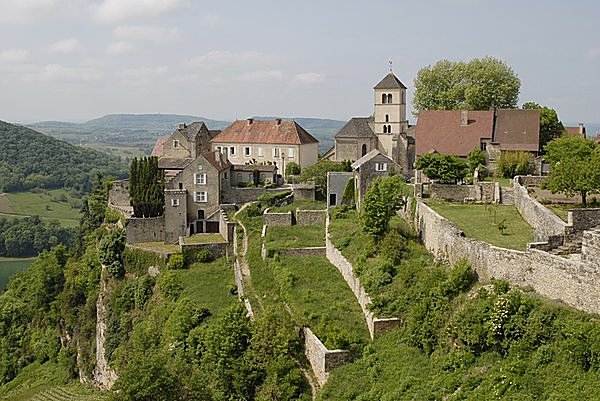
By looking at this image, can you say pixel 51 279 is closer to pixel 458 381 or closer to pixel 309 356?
pixel 309 356

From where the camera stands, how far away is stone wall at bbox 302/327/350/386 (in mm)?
26812

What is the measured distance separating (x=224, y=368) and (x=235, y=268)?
12.0m

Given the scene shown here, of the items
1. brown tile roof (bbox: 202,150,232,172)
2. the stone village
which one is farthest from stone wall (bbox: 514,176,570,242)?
brown tile roof (bbox: 202,150,232,172)

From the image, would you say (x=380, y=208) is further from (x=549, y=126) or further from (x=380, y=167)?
(x=549, y=126)

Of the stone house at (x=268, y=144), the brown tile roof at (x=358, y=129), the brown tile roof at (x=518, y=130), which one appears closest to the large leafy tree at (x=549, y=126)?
the brown tile roof at (x=518, y=130)

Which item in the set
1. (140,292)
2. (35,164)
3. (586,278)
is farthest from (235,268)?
(35,164)

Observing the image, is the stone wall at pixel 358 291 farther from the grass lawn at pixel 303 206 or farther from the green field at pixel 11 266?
the green field at pixel 11 266

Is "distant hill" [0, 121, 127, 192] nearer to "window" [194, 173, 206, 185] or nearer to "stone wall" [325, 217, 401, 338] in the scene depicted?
"window" [194, 173, 206, 185]

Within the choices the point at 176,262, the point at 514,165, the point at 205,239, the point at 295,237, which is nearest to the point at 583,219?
the point at 295,237

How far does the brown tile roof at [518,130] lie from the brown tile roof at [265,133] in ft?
57.6

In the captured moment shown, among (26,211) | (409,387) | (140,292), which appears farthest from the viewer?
(26,211)

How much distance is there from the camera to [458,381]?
2127 cm

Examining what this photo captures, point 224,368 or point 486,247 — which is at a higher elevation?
point 486,247

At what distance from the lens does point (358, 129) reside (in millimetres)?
59219
